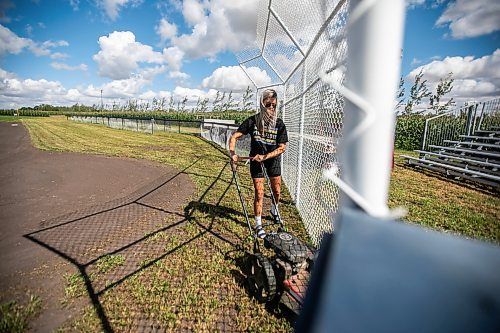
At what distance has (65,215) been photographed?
4.85m

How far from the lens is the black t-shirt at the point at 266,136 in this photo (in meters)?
4.04

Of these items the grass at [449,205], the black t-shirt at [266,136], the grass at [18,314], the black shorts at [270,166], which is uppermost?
the black t-shirt at [266,136]

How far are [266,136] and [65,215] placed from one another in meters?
3.98

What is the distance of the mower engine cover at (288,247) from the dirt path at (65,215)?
205 centimetres

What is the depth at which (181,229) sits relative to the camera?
171 inches

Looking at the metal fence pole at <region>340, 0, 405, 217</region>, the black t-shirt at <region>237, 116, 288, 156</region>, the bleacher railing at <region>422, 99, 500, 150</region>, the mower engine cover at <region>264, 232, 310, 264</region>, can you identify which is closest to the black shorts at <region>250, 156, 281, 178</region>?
the black t-shirt at <region>237, 116, 288, 156</region>

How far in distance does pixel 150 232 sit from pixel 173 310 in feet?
6.21

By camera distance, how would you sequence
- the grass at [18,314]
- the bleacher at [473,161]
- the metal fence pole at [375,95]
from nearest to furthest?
the metal fence pole at [375,95] < the grass at [18,314] < the bleacher at [473,161]

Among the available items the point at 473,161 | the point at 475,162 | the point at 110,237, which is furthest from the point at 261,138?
the point at 473,161

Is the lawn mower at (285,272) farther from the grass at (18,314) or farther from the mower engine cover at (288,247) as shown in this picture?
the grass at (18,314)

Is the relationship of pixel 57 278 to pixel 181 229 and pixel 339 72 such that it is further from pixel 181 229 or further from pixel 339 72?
pixel 339 72

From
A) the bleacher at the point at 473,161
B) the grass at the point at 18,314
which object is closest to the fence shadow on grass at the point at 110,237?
the grass at the point at 18,314

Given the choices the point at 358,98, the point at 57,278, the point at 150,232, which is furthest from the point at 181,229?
the point at 358,98

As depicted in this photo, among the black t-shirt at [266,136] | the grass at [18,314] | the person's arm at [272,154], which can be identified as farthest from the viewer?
the black t-shirt at [266,136]
